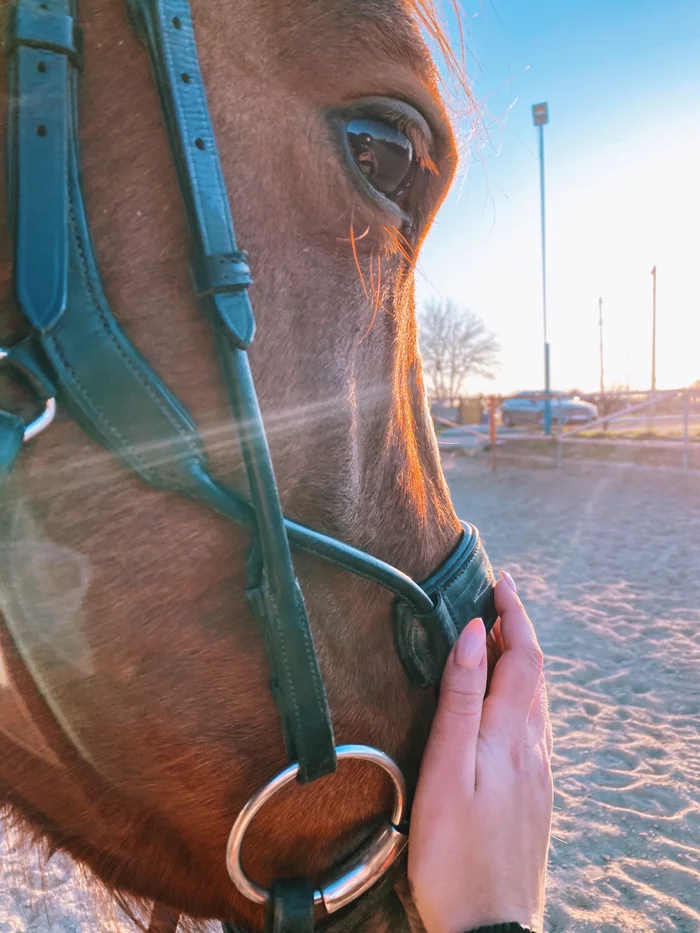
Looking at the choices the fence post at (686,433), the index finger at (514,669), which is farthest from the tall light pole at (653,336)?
the index finger at (514,669)

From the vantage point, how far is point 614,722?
4.01 metres

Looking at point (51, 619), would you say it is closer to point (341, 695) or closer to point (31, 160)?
point (341, 695)

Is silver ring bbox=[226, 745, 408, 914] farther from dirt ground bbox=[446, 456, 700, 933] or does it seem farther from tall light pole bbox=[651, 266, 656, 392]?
tall light pole bbox=[651, 266, 656, 392]

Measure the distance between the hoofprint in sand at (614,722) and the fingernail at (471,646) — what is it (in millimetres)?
964

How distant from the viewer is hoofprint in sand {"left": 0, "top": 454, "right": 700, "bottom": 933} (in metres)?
2.57

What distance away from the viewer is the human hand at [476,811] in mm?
978

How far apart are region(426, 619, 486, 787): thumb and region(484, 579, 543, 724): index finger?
0.24ft

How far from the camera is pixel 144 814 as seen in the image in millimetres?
926

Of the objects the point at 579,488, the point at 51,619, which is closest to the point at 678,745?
the point at 51,619

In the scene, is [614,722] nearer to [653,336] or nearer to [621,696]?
[621,696]

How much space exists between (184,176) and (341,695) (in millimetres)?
748

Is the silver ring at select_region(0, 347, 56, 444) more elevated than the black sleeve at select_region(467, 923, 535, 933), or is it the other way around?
the silver ring at select_region(0, 347, 56, 444)

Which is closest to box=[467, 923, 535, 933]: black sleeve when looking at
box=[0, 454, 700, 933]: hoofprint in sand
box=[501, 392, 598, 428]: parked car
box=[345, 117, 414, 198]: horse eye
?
box=[0, 454, 700, 933]: hoofprint in sand

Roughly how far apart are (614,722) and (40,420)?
4.24 metres
